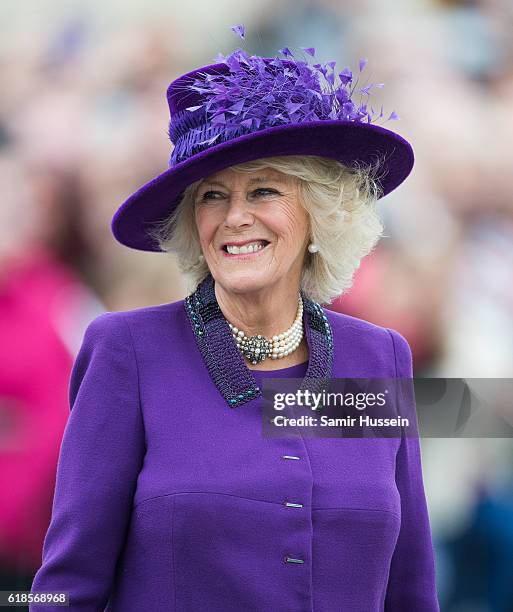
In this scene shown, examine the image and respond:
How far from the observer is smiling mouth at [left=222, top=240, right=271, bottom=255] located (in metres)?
2.39

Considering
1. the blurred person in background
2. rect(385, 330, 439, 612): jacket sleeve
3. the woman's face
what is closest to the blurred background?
the blurred person in background

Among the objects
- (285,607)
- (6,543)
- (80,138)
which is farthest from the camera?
(80,138)

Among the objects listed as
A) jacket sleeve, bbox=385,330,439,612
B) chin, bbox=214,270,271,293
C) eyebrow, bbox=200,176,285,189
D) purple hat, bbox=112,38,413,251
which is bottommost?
jacket sleeve, bbox=385,330,439,612

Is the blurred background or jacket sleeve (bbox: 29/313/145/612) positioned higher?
the blurred background

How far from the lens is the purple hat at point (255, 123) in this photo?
2328 mm

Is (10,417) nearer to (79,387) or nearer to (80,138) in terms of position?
(80,138)

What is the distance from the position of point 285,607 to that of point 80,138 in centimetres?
225

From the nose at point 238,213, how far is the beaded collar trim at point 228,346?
22cm

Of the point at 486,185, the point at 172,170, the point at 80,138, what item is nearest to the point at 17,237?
the point at 80,138

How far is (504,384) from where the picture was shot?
4324 millimetres

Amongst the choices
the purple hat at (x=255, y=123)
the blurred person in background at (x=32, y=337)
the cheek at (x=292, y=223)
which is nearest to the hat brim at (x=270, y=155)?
the purple hat at (x=255, y=123)

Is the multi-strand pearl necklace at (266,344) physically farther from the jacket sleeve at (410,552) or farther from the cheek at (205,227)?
the jacket sleeve at (410,552)

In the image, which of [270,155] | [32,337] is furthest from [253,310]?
[32,337]

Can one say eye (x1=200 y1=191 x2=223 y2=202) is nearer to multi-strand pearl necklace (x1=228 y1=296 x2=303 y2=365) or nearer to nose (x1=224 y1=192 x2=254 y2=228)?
nose (x1=224 y1=192 x2=254 y2=228)
